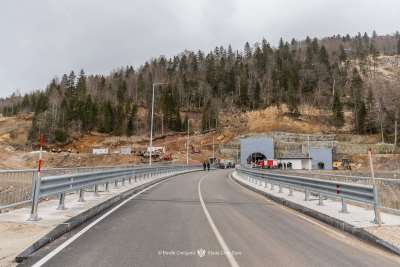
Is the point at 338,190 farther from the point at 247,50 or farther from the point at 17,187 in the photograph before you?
the point at 247,50

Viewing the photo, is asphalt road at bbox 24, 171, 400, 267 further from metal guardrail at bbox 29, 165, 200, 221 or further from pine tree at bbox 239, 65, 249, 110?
pine tree at bbox 239, 65, 249, 110

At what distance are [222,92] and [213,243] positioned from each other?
13490cm

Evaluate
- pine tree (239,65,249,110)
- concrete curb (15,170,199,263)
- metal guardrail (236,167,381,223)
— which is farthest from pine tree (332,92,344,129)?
concrete curb (15,170,199,263)

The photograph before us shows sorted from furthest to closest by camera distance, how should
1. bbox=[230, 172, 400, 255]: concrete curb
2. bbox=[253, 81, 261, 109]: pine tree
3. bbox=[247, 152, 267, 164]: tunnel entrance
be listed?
1. bbox=[253, 81, 261, 109]: pine tree
2. bbox=[247, 152, 267, 164]: tunnel entrance
3. bbox=[230, 172, 400, 255]: concrete curb

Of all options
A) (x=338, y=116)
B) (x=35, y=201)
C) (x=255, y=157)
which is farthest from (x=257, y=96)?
(x=35, y=201)

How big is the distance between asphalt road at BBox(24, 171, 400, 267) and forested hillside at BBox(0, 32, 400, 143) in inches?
3996

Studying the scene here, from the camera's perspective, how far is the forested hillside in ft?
369

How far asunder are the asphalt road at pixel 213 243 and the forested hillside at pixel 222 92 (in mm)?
101500

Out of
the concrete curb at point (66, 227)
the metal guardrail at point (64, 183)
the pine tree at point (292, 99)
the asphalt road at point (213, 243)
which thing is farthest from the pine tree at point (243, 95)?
the asphalt road at point (213, 243)

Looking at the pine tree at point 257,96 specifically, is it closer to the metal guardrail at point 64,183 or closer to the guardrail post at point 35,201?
the metal guardrail at point 64,183

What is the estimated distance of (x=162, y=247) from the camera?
7.15 meters

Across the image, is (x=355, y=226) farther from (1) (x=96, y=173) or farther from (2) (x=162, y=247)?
(1) (x=96, y=173)

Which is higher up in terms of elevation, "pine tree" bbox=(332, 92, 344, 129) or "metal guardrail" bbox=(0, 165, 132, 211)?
"pine tree" bbox=(332, 92, 344, 129)

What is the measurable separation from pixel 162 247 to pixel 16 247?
2709 millimetres
